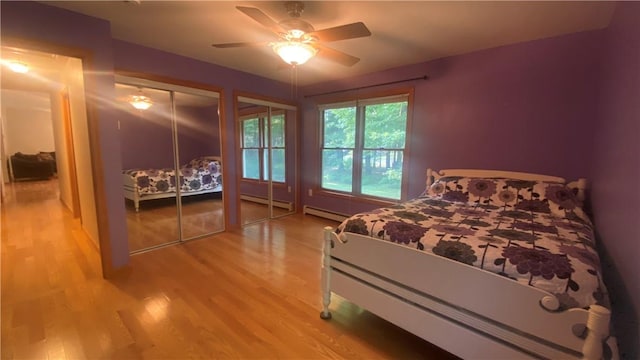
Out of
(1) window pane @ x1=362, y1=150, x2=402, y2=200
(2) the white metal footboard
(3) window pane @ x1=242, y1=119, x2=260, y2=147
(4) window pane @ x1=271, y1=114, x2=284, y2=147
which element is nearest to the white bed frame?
(3) window pane @ x1=242, y1=119, x2=260, y2=147

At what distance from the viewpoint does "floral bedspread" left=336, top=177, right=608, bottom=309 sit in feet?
3.90

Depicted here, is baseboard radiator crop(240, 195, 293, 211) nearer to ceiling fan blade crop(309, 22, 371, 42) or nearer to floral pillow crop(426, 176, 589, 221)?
floral pillow crop(426, 176, 589, 221)

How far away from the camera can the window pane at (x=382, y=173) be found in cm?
379

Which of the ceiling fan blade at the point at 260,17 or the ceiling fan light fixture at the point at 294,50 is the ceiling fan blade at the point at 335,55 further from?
the ceiling fan blade at the point at 260,17

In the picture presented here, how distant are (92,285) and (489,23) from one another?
13.6 feet

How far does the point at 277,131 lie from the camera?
4645mm

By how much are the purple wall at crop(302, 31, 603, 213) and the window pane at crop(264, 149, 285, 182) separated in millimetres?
2077

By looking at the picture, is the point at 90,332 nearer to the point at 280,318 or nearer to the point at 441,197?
the point at 280,318

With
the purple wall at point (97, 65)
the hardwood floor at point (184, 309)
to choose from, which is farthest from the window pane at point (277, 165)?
the purple wall at point (97, 65)

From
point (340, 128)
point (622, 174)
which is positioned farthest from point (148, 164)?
point (622, 174)

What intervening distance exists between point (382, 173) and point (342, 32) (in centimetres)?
246

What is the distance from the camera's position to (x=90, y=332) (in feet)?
5.82

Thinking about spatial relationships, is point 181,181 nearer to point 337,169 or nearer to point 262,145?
point 262,145

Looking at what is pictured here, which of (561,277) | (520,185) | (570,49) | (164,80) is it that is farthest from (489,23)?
(164,80)
